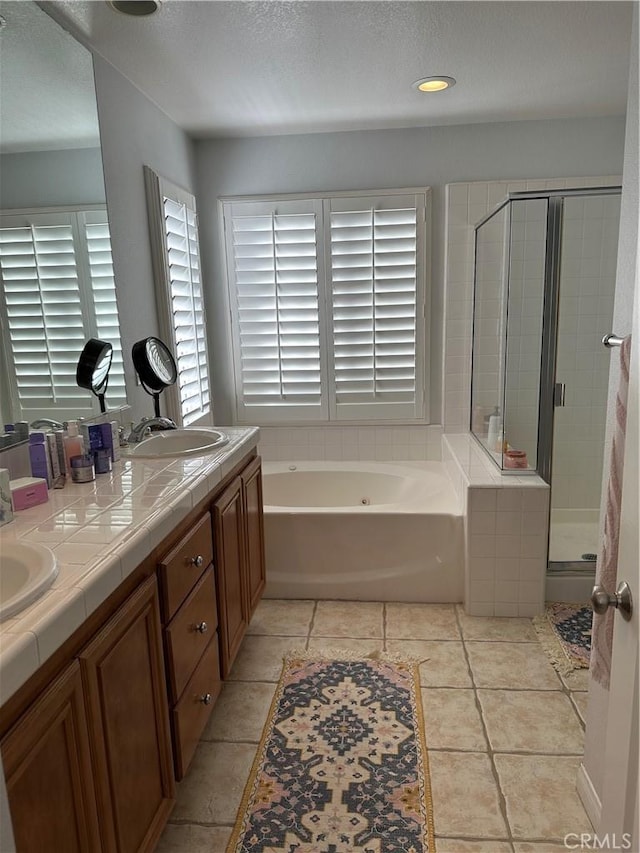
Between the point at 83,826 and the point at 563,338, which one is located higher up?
the point at 563,338

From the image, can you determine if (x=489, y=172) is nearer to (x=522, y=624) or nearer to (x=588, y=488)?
(x=588, y=488)

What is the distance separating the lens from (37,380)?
188cm

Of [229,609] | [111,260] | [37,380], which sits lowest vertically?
[229,609]

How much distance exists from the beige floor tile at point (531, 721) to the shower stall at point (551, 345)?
0.87 meters

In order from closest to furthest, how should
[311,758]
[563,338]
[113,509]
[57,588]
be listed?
1. [57,588]
2. [113,509]
3. [311,758]
4. [563,338]

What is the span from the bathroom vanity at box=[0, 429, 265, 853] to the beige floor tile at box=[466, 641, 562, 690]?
1.01 m

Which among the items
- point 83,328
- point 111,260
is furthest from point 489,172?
point 83,328

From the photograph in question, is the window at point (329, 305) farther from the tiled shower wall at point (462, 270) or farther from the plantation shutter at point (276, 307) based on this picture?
the tiled shower wall at point (462, 270)

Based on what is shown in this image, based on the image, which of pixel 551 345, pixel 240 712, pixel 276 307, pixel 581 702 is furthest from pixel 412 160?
pixel 240 712

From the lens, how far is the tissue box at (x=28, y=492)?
1.52 m

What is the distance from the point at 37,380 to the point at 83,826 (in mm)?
1318

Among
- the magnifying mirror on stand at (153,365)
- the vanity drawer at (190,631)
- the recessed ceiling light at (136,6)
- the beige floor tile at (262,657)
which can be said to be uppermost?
the recessed ceiling light at (136,6)

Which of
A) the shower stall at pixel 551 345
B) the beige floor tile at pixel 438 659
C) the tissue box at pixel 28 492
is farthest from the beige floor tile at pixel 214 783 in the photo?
the shower stall at pixel 551 345

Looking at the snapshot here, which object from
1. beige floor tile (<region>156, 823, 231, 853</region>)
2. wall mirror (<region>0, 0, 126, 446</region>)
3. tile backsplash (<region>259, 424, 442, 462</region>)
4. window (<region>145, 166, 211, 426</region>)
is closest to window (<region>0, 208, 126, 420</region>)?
wall mirror (<region>0, 0, 126, 446</region>)
